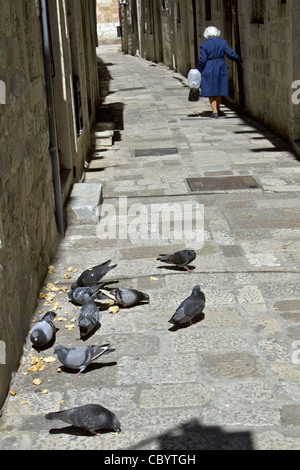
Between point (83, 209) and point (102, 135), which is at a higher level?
point (102, 135)

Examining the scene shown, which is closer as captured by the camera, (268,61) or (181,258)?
(181,258)

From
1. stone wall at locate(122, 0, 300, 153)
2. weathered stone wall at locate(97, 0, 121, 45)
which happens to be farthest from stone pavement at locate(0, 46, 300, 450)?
weathered stone wall at locate(97, 0, 121, 45)

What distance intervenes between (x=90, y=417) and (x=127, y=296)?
64.7 inches

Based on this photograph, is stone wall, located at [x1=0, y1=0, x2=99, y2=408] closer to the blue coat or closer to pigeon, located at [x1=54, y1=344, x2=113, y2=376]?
pigeon, located at [x1=54, y1=344, x2=113, y2=376]

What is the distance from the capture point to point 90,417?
3.38 meters

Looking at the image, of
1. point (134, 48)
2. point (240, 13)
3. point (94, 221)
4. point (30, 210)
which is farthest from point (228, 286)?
point (134, 48)

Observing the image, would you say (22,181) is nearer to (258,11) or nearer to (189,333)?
(189,333)

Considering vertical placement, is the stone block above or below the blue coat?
below

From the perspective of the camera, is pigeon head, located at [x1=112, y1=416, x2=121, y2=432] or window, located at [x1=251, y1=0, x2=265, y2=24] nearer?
pigeon head, located at [x1=112, y1=416, x2=121, y2=432]

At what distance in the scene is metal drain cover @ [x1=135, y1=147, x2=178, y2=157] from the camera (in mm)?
10511

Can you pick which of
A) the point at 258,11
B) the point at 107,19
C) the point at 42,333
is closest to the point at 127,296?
the point at 42,333

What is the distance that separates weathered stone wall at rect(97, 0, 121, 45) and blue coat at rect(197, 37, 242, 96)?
33.5 meters

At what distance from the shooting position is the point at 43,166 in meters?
5.88

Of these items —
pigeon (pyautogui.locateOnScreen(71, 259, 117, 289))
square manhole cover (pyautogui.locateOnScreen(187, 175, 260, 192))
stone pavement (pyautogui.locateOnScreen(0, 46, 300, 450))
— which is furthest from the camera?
square manhole cover (pyautogui.locateOnScreen(187, 175, 260, 192))
